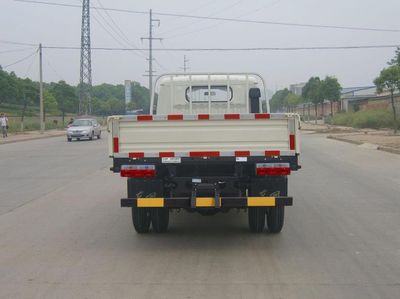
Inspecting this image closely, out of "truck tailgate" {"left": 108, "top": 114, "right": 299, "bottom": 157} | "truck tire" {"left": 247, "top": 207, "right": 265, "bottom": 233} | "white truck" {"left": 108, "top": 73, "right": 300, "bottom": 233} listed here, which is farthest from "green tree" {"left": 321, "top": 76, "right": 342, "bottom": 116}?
"truck tailgate" {"left": 108, "top": 114, "right": 299, "bottom": 157}

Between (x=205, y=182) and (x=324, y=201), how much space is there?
14.2 feet

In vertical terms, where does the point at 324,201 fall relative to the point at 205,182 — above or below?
below

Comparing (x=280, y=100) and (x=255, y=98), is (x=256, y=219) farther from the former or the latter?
(x=280, y=100)

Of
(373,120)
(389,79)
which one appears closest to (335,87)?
(373,120)

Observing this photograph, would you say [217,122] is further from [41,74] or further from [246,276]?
[41,74]

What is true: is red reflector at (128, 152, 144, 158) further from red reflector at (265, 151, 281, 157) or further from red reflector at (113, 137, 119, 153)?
red reflector at (265, 151, 281, 157)

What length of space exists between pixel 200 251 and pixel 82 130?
29.5 metres

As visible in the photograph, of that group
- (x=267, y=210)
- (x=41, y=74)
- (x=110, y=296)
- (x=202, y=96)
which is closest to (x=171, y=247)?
(x=267, y=210)

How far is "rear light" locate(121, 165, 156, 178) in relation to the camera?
22.0 feet

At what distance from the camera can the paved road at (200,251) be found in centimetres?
525

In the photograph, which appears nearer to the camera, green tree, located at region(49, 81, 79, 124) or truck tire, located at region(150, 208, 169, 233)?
truck tire, located at region(150, 208, 169, 233)

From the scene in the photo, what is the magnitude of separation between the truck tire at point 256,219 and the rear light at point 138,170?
149 cm

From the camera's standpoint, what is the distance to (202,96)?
9.73 metres

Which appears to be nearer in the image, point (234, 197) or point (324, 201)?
point (234, 197)
